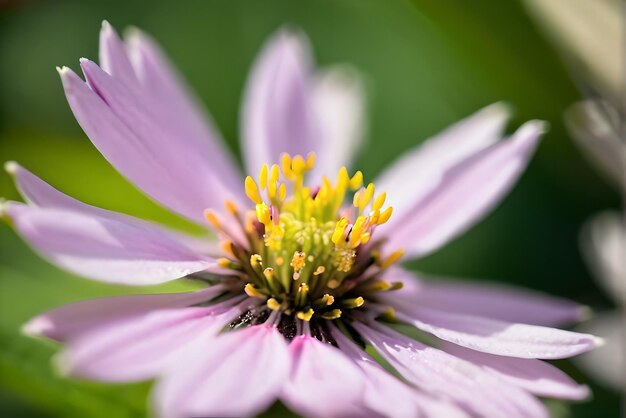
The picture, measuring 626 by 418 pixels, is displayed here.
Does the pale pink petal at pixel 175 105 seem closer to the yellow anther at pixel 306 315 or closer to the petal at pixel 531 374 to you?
the yellow anther at pixel 306 315

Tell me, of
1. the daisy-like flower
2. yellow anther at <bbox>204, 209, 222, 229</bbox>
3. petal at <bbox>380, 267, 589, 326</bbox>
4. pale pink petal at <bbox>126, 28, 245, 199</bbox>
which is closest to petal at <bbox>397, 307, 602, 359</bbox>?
the daisy-like flower

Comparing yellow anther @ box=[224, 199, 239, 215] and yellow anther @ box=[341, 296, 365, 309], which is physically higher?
yellow anther @ box=[224, 199, 239, 215]

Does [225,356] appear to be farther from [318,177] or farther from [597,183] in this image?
[597,183]

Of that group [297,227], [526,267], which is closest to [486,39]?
[526,267]

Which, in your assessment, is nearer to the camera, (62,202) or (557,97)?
(62,202)

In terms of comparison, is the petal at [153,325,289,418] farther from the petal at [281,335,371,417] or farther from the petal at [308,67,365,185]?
the petal at [308,67,365,185]
